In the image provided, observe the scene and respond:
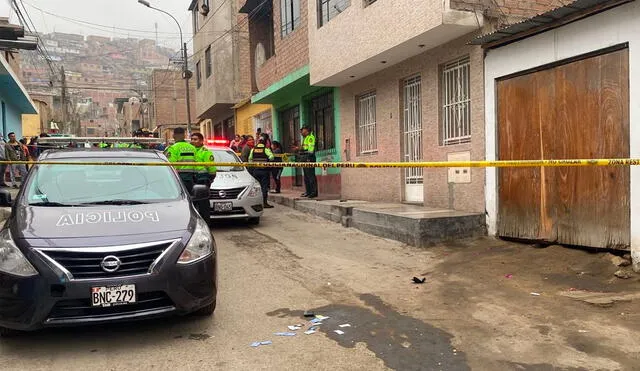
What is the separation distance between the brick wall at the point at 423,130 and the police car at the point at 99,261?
519 centimetres

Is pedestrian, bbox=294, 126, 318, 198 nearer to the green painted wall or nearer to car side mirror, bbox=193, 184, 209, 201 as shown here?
the green painted wall

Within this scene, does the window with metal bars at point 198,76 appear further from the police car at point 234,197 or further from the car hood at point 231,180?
the police car at point 234,197

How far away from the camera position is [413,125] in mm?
10148

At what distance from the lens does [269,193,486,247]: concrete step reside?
25.2 ft

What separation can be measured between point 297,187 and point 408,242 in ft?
28.2

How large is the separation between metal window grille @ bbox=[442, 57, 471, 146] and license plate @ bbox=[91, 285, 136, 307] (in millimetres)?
6309

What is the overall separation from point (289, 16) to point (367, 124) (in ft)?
17.5

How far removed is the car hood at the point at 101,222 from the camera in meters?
3.97

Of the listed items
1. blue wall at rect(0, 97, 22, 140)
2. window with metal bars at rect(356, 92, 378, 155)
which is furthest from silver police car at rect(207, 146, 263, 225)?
blue wall at rect(0, 97, 22, 140)

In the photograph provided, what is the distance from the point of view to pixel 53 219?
13.8ft

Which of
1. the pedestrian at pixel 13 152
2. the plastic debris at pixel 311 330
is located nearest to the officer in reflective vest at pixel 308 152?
the pedestrian at pixel 13 152

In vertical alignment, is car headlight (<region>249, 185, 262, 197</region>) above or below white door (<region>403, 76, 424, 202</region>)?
below

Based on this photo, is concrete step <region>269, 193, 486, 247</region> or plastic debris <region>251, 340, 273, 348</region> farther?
concrete step <region>269, 193, 486, 247</region>

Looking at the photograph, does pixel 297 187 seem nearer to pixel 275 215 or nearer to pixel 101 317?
pixel 275 215
